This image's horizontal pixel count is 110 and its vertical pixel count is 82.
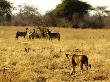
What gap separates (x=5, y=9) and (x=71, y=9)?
11.0 m

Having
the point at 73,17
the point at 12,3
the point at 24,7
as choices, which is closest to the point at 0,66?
the point at 73,17

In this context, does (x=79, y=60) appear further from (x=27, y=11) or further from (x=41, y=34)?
(x=27, y=11)

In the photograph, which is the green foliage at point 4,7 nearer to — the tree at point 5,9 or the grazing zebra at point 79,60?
the tree at point 5,9

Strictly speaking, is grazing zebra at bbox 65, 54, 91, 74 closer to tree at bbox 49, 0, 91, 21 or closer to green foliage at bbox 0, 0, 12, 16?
tree at bbox 49, 0, 91, 21

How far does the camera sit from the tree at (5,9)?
209 ft

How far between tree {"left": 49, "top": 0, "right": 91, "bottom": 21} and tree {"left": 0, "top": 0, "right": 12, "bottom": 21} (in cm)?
775

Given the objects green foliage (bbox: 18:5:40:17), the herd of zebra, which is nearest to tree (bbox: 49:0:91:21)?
green foliage (bbox: 18:5:40:17)

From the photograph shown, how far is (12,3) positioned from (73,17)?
44.9ft

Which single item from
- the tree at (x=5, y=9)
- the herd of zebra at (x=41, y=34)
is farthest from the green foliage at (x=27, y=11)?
the herd of zebra at (x=41, y=34)

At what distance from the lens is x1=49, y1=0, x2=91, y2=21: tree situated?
62688mm

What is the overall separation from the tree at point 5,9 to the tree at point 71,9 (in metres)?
7.75

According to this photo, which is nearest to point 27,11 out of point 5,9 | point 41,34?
point 5,9

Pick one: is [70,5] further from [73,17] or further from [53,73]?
[53,73]

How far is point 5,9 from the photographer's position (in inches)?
2549
